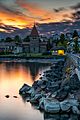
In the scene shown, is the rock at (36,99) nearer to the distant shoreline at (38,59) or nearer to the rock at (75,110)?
the rock at (75,110)

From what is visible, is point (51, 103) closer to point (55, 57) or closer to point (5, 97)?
point (5, 97)

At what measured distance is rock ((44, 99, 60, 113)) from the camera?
2892 cm

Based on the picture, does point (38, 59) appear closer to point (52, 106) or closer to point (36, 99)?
point (36, 99)

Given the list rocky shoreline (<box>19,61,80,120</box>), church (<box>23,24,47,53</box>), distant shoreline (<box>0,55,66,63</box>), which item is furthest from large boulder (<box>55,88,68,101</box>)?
church (<box>23,24,47,53</box>)

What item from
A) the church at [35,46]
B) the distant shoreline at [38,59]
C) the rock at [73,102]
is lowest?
the distant shoreline at [38,59]

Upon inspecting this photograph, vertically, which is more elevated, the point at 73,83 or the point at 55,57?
the point at 73,83

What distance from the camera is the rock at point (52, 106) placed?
28922 millimetres

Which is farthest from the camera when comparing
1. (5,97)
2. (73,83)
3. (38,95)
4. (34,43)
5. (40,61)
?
(34,43)

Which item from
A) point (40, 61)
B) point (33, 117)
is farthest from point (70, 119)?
point (40, 61)

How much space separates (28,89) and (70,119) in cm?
1368

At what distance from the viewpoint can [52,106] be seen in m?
29.1

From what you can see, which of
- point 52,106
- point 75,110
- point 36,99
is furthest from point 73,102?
point 36,99

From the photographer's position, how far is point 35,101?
34531 millimetres

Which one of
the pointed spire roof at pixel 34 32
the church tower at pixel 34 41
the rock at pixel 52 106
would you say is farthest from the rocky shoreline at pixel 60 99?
the pointed spire roof at pixel 34 32
